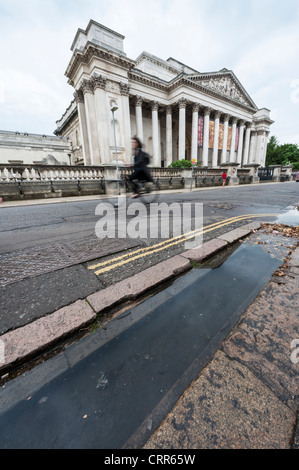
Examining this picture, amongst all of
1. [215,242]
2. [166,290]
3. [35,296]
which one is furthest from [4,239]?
[215,242]

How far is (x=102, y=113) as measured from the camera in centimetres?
2128

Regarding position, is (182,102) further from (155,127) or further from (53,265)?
(53,265)

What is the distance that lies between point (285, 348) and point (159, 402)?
1132 millimetres

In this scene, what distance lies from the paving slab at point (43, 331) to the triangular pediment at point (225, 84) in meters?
36.8

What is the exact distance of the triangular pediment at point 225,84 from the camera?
31.1 metres

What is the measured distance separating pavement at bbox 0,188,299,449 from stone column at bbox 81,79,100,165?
955 inches

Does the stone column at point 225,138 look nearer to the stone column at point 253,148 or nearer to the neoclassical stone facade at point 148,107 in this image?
the neoclassical stone facade at point 148,107

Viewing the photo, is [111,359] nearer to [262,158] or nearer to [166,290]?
[166,290]

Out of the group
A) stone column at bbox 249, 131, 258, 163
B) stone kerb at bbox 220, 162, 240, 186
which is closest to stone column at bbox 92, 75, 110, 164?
stone kerb at bbox 220, 162, 240, 186

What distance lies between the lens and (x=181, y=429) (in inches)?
41.8

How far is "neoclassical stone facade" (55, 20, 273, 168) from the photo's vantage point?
68.9ft

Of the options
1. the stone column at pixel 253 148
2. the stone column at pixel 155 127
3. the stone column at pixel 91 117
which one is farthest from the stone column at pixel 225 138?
the stone column at pixel 91 117

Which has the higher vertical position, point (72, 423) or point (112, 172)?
point (112, 172)
